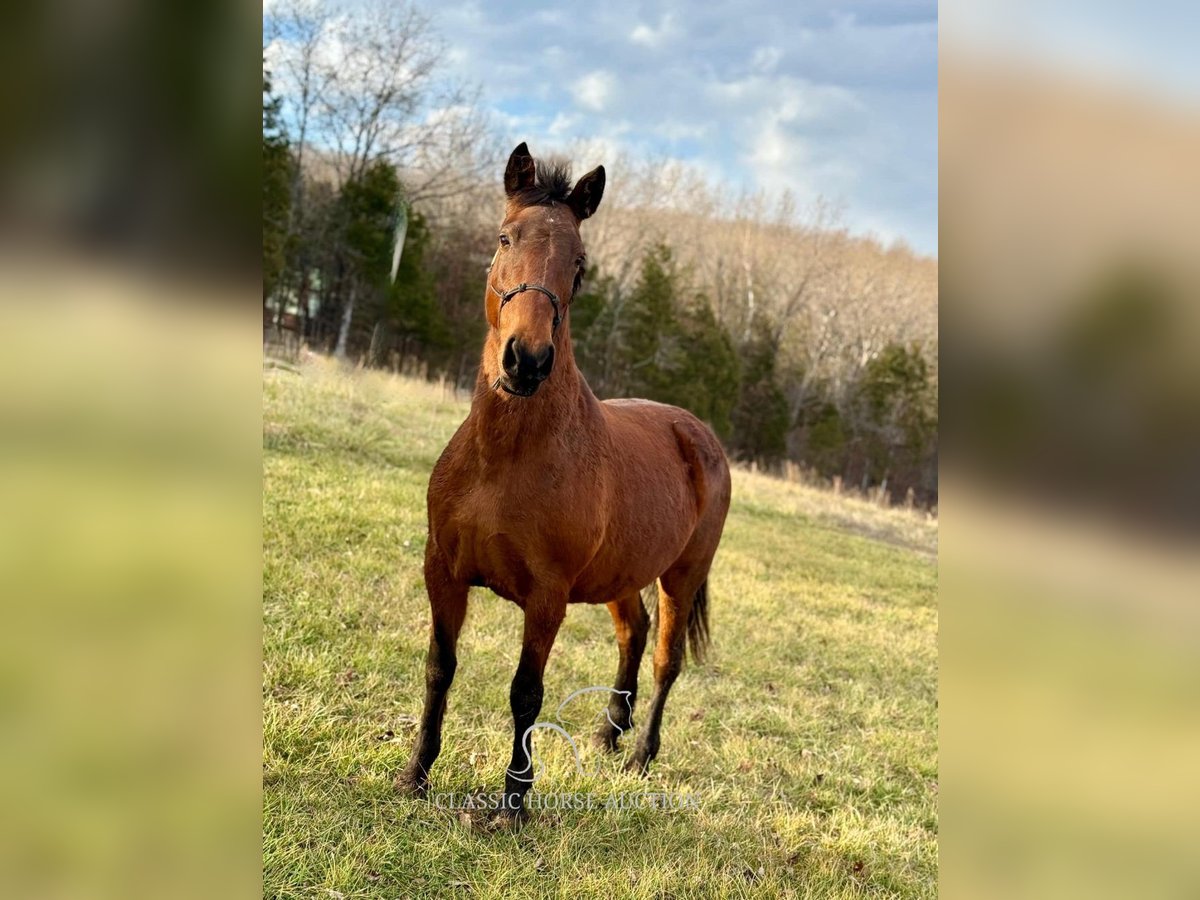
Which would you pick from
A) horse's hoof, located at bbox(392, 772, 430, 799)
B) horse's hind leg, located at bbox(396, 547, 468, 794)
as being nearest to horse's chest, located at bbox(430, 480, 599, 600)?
horse's hind leg, located at bbox(396, 547, 468, 794)

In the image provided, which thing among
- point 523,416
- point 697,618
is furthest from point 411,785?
point 697,618

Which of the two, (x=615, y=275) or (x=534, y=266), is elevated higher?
(x=615, y=275)

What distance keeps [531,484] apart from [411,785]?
113 cm

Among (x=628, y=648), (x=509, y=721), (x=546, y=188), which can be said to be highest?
(x=546, y=188)

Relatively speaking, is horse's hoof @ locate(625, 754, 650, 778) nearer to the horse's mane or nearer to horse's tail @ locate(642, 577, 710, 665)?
horse's tail @ locate(642, 577, 710, 665)

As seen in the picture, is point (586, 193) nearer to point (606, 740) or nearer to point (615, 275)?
point (606, 740)

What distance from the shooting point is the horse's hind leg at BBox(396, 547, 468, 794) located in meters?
2.56

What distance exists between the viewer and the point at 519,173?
230 cm

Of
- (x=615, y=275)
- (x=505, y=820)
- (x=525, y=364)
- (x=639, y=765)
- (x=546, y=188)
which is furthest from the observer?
(x=615, y=275)

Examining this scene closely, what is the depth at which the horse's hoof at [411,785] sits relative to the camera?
8.00 feet
